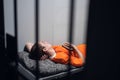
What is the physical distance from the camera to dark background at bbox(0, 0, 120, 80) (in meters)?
0.70

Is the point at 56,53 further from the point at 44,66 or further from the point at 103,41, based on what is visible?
the point at 103,41

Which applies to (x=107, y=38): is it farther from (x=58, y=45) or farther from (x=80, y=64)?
(x=58, y=45)

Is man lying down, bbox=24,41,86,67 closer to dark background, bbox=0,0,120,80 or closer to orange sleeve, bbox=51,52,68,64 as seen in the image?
orange sleeve, bbox=51,52,68,64

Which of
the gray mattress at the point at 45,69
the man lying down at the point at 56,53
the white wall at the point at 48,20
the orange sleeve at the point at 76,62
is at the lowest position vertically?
the gray mattress at the point at 45,69

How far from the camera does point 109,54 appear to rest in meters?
0.74

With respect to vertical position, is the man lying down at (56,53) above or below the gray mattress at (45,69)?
above

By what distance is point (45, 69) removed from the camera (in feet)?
6.14

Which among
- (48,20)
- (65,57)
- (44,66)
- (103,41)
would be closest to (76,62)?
(65,57)

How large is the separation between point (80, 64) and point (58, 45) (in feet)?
2.15

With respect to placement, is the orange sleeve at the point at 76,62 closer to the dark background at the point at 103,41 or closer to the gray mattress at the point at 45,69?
the gray mattress at the point at 45,69

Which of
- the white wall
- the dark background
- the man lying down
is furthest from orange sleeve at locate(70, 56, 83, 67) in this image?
the dark background

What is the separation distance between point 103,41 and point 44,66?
4.19ft

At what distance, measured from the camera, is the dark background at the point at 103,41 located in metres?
0.70

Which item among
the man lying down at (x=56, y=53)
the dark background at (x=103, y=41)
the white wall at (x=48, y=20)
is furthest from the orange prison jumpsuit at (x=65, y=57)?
the dark background at (x=103, y=41)
